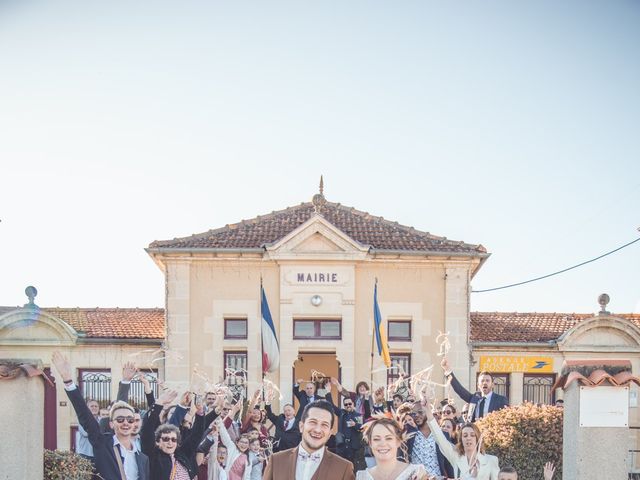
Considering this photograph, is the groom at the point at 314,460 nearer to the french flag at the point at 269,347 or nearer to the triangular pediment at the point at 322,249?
the french flag at the point at 269,347

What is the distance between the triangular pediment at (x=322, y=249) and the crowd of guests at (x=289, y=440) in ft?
24.6

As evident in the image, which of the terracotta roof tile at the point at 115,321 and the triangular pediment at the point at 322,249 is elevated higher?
the triangular pediment at the point at 322,249

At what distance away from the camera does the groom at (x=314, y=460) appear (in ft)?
20.1

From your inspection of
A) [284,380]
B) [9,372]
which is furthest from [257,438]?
[284,380]

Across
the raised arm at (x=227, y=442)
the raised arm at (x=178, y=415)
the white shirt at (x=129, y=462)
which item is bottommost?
the raised arm at (x=227, y=442)

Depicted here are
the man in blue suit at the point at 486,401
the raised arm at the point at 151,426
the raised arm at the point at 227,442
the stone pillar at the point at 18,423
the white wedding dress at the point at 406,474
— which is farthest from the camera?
the man in blue suit at the point at 486,401

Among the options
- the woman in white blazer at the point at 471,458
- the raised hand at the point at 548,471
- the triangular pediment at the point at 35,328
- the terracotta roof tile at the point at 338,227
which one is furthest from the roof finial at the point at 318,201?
the woman in white blazer at the point at 471,458

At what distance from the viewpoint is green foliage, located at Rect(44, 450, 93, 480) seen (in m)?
8.98

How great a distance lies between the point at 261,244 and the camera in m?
22.6

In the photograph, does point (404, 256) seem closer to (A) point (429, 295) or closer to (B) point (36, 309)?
(A) point (429, 295)

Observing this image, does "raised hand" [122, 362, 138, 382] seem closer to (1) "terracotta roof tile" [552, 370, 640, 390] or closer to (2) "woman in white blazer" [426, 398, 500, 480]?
(2) "woman in white blazer" [426, 398, 500, 480]

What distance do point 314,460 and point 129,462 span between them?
287cm

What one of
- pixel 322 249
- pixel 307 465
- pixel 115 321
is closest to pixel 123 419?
pixel 307 465

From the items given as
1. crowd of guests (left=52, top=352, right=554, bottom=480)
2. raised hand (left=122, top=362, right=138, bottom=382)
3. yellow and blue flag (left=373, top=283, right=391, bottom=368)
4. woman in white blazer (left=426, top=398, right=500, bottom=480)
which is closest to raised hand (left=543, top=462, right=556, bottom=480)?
crowd of guests (left=52, top=352, right=554, bottom=480)
